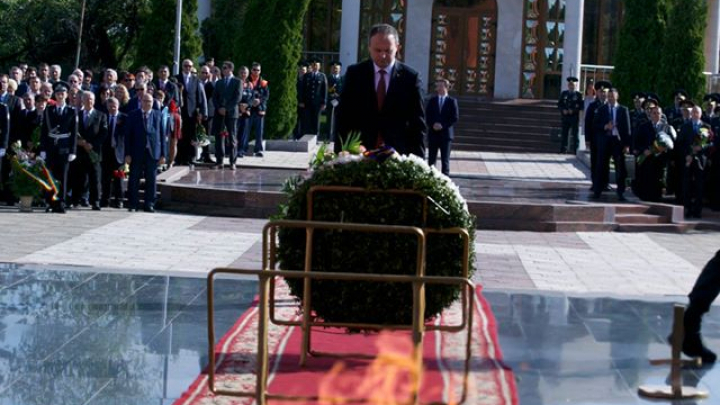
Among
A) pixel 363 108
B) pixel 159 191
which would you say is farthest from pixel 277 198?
pixel 363 108

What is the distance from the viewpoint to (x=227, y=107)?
84.3ft

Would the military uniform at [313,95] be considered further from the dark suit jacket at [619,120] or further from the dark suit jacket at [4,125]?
the dark suit jacket at [4,125]

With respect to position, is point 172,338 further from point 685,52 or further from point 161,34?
point 685,52

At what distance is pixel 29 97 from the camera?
2108 centimetres

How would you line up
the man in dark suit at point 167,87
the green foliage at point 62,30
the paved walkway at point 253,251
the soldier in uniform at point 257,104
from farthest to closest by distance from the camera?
the green foliage at point 62,30 < the soldier in uniform at point 257,104 < the man in dark suit at point 167,87 < the paved walkway at point 253,251

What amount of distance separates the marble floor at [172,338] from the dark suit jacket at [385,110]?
1.72m

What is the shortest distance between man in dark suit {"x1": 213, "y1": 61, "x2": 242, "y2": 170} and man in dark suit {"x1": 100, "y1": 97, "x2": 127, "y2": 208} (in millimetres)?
4760

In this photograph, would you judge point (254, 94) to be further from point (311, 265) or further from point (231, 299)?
point (311, 265)

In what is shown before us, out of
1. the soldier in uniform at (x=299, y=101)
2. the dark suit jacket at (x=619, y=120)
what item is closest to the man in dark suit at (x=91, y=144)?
the dark suit jacket at (x=619, y=120)

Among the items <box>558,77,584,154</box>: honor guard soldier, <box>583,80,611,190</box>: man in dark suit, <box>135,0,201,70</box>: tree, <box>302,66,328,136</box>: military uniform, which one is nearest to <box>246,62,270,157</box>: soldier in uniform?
<box>302,66,328,136</box>: military uniform

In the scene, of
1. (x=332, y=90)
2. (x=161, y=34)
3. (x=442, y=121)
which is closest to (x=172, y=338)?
(x=442, y=121)

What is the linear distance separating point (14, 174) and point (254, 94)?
879cm

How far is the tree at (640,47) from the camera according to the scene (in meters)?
34.7

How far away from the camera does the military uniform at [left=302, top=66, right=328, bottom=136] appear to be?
32.8 meters
